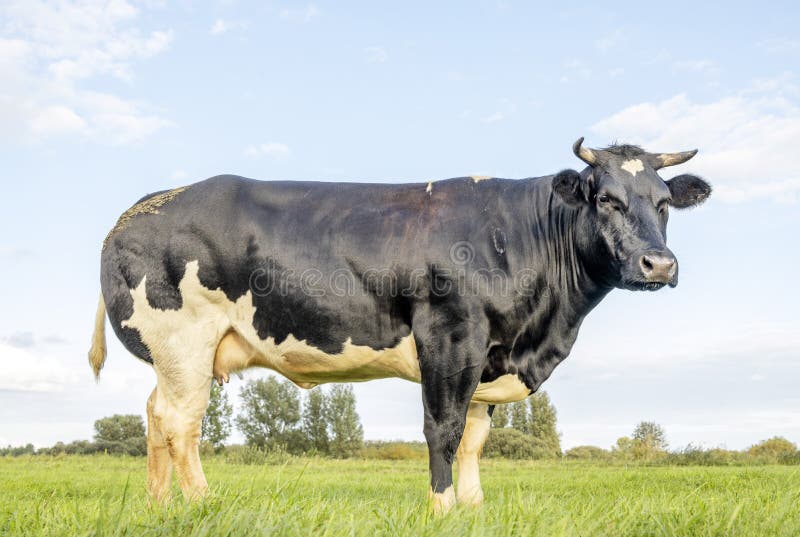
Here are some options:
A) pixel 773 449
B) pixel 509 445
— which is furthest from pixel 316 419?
pixel 773 449

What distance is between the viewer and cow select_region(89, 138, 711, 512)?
7246 mm

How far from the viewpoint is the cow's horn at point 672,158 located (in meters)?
8.09

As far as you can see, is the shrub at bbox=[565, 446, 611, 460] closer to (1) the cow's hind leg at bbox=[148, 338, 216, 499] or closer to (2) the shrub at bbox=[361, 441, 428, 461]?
(2) the shrub at bbox=[361, 441, 428, 461]

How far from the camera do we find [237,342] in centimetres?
786

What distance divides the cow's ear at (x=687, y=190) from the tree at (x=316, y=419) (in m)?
30.3

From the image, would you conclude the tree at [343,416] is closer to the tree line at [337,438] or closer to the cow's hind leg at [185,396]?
the tree line at [337,438]

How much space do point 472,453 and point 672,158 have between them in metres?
3.95

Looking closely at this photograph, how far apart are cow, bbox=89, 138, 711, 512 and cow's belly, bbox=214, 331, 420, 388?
0.06 feet

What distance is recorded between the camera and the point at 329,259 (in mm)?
7648

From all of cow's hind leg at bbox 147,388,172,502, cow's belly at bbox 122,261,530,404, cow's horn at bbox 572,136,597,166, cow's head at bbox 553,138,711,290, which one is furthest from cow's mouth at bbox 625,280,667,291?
cow's hind leg at bbox 147,388,172,502

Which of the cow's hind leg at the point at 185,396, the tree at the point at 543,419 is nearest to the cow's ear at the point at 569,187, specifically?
the cow's hind leg at the point at 185,396

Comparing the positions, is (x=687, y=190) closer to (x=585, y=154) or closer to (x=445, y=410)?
(x=585, y=154)

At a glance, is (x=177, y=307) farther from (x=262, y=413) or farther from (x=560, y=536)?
(x=262, y=413)

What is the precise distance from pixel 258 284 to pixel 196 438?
173 centimetres
